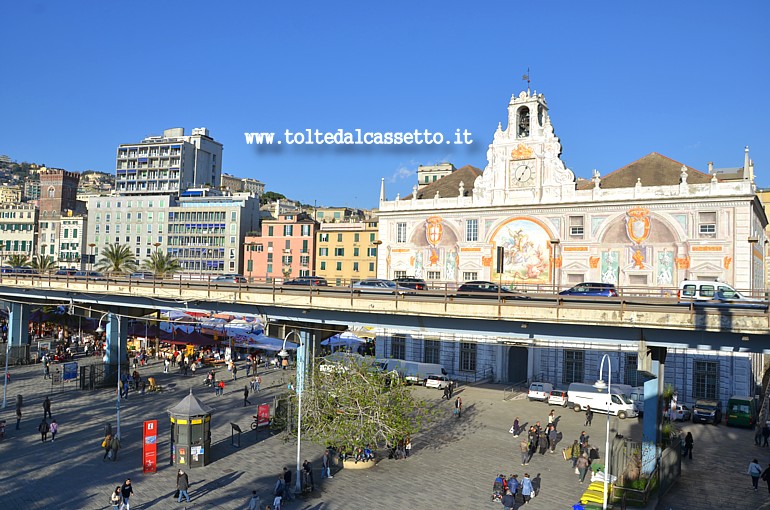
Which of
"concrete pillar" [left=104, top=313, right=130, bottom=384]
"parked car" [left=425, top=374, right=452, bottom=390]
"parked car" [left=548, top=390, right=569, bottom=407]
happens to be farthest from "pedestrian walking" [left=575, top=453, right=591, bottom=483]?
"concrete pillar" [left=104, top=313, right=130, bottom=384]

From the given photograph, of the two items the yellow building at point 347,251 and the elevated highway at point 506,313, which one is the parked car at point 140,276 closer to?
the elevated highway at point 506,313

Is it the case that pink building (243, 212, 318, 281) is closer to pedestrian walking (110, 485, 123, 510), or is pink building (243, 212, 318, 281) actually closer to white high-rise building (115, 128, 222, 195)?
white high-rise building (115, 128, 222, 195)

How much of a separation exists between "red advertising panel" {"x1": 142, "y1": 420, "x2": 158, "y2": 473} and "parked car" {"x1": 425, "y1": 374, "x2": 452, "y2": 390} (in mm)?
29291

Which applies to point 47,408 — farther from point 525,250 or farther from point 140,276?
point 525,250

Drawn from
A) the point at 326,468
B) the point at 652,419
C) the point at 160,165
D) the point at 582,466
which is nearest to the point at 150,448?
the point at 326,468

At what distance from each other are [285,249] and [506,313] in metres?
71.4

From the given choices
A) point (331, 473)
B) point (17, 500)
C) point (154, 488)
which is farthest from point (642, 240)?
point (17, 500)

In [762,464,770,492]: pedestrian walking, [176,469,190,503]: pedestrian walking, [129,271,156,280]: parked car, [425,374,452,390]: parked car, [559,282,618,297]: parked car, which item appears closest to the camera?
[176,469,190,503]: pedestrian walking

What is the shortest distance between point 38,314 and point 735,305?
7917 centimetres

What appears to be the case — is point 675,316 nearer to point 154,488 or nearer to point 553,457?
point 553,457

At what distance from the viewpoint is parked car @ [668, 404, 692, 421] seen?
Answer: 151 feet

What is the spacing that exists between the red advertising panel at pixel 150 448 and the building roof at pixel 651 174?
42.9 metres

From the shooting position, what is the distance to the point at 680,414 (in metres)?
46.4

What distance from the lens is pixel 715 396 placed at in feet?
164
